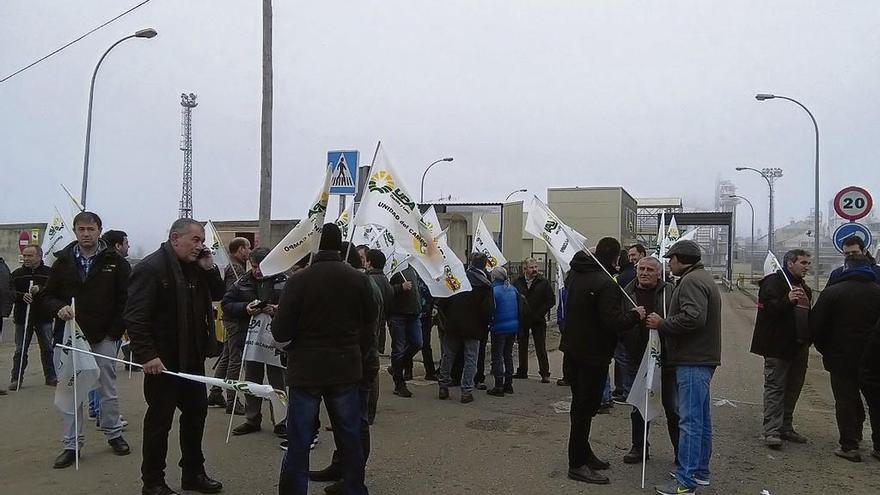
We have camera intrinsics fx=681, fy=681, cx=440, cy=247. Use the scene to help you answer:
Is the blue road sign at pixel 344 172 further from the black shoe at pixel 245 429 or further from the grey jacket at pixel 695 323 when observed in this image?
the grey jacket at pixel 695 323

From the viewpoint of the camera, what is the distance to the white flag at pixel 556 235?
769cm

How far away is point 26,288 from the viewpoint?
9500 millimetres

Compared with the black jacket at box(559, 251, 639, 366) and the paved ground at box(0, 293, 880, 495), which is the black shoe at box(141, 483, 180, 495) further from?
the black jacket at box(559, 251, 639, 366)

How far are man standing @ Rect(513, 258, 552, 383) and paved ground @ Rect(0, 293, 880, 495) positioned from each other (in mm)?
1472

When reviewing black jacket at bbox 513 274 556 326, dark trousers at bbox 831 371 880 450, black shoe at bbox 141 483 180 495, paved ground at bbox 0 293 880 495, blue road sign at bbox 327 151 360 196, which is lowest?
paved ground at bbox 0 293 880 495

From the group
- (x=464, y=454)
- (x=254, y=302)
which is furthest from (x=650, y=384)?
(x=254, y=302)

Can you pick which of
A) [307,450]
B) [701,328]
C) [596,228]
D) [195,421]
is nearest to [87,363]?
[195,421]

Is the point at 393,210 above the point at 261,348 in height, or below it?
above

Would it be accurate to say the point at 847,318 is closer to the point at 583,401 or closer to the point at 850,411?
the point at 850,411

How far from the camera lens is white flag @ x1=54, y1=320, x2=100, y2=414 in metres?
5.82

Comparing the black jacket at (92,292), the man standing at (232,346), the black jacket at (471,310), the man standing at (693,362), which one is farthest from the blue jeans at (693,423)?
the black jacket at (92,292)

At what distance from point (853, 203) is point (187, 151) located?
42.7 metres

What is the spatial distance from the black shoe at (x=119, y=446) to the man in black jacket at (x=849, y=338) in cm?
665

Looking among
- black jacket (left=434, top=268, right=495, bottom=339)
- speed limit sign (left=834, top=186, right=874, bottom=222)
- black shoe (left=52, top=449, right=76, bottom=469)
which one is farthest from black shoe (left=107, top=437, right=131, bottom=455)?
speed limit sign (left=834, top=186, right=874, bottom=222)
